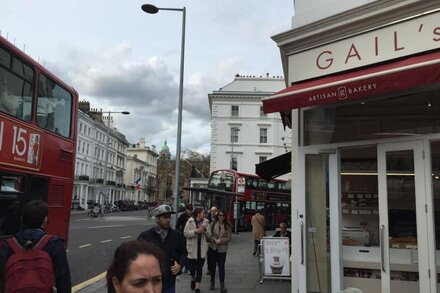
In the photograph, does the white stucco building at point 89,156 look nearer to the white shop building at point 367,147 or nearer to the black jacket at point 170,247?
the white shop building at point 367,147

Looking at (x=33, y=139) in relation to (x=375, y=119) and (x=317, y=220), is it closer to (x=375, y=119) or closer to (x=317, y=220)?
(x=317, y=220)

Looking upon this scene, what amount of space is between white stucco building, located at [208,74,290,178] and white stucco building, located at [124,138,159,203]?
46.6 metres

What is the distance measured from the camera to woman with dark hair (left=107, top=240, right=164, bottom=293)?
2.11 metres

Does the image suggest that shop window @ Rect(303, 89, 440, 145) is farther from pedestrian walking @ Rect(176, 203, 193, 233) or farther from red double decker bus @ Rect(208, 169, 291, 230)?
red double decker bus @ Rect(208, 169, 291, 230)

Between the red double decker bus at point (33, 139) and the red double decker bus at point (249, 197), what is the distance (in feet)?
58.9

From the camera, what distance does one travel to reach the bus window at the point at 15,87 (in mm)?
6941

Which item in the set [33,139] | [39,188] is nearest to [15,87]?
[33,139]

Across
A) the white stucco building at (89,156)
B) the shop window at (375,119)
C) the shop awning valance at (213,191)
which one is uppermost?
the white stucco building at (89,156)

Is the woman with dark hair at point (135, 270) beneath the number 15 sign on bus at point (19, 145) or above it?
beneath

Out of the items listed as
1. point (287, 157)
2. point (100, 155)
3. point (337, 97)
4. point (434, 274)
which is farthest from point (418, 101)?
point (100, 155)

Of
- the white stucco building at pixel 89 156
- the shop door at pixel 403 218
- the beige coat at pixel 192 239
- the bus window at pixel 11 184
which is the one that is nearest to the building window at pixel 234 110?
the white stucco building at pixel 89 156

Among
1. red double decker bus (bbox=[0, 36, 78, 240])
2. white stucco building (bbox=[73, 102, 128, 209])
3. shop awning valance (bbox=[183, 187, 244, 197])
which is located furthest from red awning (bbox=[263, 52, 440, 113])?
white stucco building (bbox=[73, 102, 128, 209])

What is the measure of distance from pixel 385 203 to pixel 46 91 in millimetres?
6384

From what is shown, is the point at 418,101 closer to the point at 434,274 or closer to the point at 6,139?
the point at 434,274
